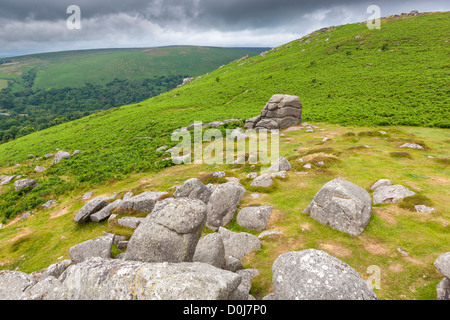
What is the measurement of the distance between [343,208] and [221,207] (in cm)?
834

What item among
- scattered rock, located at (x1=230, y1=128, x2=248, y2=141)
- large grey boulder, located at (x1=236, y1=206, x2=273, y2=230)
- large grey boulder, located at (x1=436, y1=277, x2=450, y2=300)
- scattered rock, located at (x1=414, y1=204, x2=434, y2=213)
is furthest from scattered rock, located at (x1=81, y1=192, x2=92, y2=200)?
scattered rock, located at (x1=414, y1=204, x2=434, y2=213)

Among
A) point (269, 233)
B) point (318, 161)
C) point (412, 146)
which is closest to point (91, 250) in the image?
point (269, 233)

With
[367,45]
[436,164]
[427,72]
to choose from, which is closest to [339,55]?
[367,45]

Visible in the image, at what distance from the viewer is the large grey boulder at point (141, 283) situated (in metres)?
6.11

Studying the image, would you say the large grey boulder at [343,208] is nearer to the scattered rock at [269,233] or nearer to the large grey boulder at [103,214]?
the scattered rock at [269,233]

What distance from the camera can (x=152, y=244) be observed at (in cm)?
987

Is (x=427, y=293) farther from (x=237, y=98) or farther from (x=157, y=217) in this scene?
(x=237, y=98)

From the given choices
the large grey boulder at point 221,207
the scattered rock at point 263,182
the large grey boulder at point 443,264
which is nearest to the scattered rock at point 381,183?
the scattered rock at point 263,182

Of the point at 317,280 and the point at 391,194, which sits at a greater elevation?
the point at 317,280

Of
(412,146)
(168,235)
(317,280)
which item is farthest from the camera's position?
(412,146)

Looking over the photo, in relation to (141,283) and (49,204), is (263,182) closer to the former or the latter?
(141,283)

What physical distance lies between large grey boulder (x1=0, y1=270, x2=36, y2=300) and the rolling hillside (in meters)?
5.20

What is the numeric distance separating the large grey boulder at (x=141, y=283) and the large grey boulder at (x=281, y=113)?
129 feet

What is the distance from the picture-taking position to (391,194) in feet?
53.7
